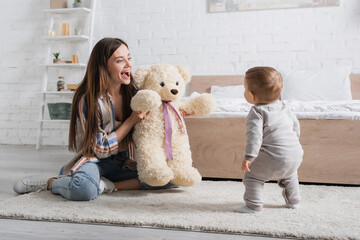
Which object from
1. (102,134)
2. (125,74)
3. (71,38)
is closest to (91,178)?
(102,134)

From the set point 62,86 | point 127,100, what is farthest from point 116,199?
point 62,86

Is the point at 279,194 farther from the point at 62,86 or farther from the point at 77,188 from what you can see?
the point at 62,86

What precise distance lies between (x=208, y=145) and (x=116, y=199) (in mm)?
637

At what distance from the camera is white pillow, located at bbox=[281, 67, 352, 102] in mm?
2893

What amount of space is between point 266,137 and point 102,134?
2.30 ft

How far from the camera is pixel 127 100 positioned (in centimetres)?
179

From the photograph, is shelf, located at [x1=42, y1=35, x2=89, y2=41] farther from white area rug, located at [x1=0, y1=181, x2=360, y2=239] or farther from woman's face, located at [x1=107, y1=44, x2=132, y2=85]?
white area rug, located at [x1=0, y1=181, x2=360, y2=239]

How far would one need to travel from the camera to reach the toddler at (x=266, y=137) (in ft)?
4.41

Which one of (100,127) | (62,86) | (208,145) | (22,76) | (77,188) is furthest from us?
(22,76)

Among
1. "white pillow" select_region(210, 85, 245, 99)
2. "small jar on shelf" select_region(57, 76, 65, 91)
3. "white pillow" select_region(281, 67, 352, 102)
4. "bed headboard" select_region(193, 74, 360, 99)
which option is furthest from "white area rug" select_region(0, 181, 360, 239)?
"small jar on shelf" select_region(57, 76, 65, 91)

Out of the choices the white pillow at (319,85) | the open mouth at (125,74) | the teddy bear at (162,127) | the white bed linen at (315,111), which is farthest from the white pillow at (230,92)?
the open mouth at (125,74)

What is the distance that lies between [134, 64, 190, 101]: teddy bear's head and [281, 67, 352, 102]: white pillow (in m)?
1.48

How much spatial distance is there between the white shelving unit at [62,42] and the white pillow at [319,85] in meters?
2.01

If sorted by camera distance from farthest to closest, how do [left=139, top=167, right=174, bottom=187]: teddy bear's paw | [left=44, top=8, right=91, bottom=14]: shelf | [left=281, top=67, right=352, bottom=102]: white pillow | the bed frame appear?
1. [left=44, top=8, right=91, bottom=14]: shelf
2. [left=281, top=67, right=352, bottom=102]: white pillow
3. the bed frame
4. [left=139, top=167, right=174, bottom=187]: teddy bear's paw
